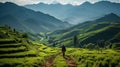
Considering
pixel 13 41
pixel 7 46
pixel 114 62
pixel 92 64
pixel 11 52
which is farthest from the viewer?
pixel 13 41

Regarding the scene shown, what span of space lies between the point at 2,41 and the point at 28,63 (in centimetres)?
4701

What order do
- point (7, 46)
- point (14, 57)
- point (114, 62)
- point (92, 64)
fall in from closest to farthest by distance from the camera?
point (114, 62) < point (92, 64) < point (14, 57) < point (7, 46)

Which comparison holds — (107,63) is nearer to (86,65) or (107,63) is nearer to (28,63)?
(86,65)

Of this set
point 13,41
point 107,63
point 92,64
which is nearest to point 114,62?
point 107,63

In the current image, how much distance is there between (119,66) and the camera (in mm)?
77812

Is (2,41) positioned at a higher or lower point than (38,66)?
higher

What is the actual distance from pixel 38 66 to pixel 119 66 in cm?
3719

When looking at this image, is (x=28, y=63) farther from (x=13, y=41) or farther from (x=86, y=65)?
(x=13, y=41)

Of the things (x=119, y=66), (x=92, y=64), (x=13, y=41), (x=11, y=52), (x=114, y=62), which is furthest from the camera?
(x=13, y=41)

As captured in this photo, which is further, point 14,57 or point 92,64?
point 14,57

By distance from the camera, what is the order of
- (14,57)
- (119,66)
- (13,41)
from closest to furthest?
1. (119,66)
2. (14,57)
3. (13,41)

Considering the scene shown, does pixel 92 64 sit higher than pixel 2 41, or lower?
lower

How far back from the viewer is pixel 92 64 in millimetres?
92188

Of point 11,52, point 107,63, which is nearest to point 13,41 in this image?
point 11,52
